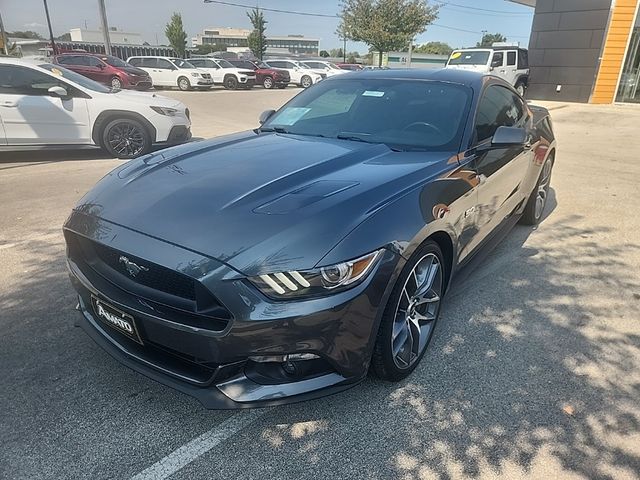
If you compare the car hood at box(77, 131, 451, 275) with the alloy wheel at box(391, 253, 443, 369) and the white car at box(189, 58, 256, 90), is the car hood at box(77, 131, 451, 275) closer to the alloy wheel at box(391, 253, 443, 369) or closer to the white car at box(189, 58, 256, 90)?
the alloy wheel at box(391, 253, 443, 369)

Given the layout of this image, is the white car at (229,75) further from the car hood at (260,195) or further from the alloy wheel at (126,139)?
the car hood at (260,195)

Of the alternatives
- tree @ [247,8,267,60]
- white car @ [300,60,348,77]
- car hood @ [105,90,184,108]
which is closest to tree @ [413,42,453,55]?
tree @ [247,8,267,60]

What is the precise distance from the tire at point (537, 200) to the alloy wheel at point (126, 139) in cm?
631

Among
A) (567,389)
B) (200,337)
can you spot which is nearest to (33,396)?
(200,337)

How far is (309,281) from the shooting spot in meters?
1.93

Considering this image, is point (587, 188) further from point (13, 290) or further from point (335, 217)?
point (13, 290)

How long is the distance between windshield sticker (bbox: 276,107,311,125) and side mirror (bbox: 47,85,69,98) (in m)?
5.31

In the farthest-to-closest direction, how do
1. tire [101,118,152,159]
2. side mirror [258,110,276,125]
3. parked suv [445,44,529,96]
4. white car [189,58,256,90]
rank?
1. white car [189,58,256,90]
2. parked suv [445,44,529,96]
3. tire [101,118,152,159]
4. side mirror [258,110,276,125]

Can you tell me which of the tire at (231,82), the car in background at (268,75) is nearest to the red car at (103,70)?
the tire at (231,82)

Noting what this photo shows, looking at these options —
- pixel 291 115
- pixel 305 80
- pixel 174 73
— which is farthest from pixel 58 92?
pixel 305 80

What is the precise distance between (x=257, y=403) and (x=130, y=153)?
731 centimetres

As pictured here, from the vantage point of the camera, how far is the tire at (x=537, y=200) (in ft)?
16.0

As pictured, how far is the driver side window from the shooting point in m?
3.35

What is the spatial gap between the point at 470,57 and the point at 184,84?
1481 cm
